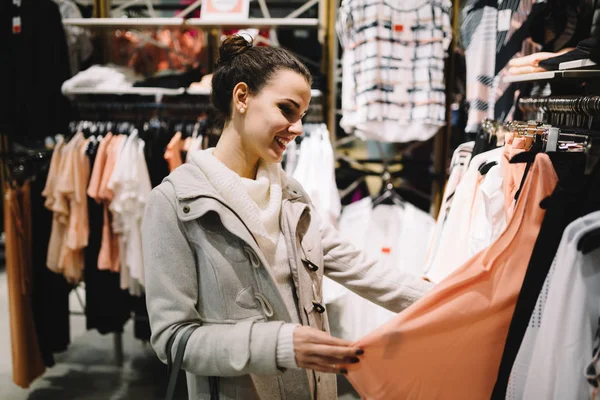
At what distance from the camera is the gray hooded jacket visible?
1113mm

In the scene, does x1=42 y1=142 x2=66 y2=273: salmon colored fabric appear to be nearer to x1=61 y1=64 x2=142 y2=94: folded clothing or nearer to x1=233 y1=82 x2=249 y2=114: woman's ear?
x1=61 y1=64 x2=142 y2=94: folded clothing

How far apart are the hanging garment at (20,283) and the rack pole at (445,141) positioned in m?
2.46

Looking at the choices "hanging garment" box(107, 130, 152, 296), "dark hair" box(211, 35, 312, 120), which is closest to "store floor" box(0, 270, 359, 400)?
"hanging garment" box(107, 130, 152, 296)

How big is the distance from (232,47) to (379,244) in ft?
5.69

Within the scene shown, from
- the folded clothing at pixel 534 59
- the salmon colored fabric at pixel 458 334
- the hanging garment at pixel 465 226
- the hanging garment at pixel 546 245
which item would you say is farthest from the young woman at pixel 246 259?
the folded clothing at pixel 534 59

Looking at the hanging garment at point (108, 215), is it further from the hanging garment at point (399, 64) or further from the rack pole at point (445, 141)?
the rack pole at point (445, 141)

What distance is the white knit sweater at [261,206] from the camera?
4.11ft

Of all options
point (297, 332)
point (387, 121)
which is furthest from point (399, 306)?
point (387, 121)

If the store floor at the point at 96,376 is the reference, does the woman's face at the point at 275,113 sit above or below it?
above

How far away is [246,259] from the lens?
1.22 metres

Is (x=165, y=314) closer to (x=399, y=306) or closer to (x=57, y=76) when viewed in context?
(x=399, y=306)

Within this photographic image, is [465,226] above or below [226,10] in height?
below

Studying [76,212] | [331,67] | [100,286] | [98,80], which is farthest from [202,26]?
[100,286]

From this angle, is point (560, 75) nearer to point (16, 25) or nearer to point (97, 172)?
point (97, 172)
